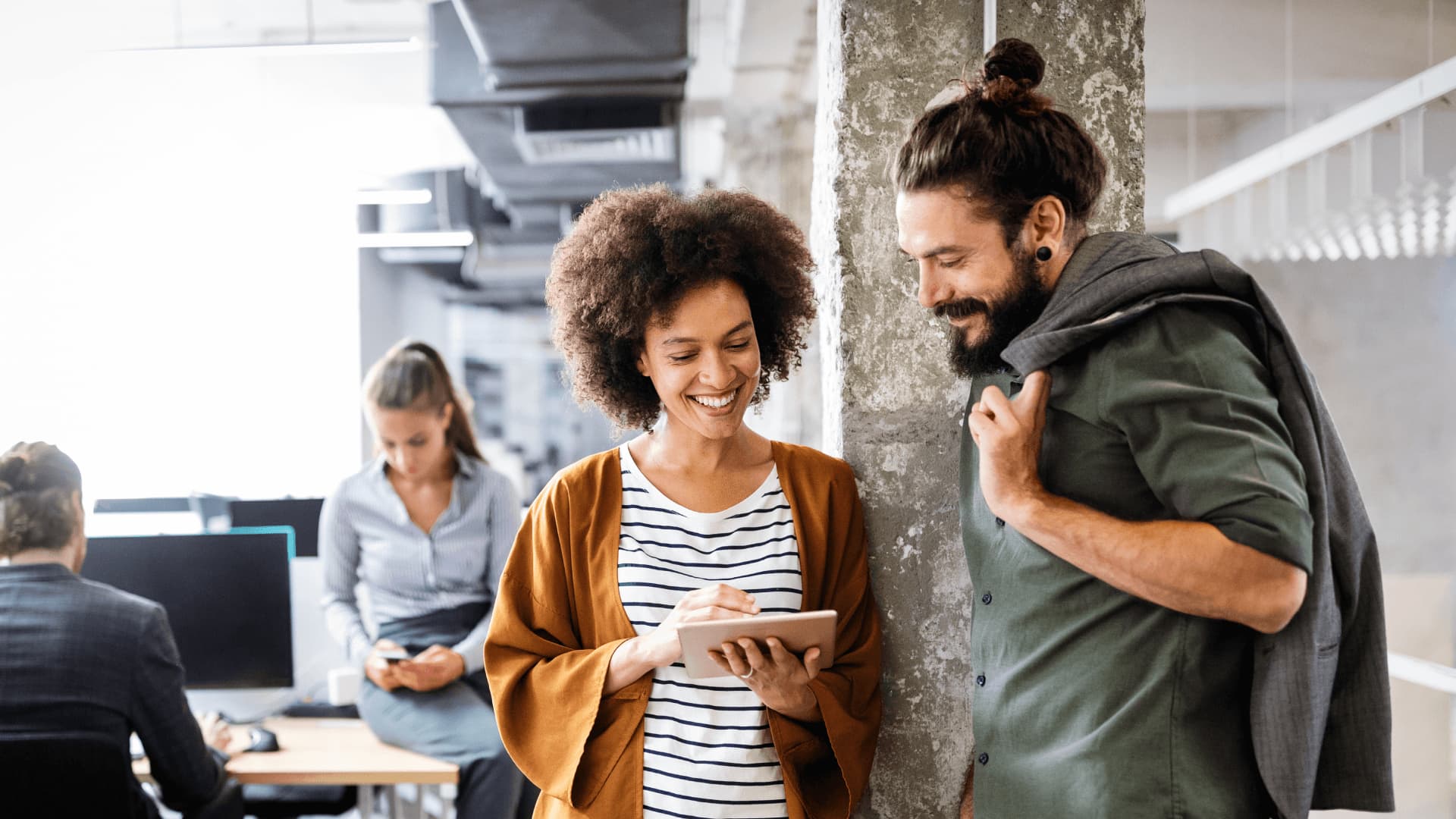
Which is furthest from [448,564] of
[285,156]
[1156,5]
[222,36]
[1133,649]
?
[285,156]

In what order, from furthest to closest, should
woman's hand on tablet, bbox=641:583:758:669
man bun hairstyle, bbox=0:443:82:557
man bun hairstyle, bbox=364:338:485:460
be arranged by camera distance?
man bun hairstyle, bbox=364:338:485:460
man bun hairstyle, bbox=0:443:82:557
woman's hand on tablet, bbox=641:583:758:669

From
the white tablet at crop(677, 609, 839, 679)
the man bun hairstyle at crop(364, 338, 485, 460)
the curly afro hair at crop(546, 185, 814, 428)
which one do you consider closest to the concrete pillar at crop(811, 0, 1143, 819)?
the curly afro hair at crop(546, 185, 814, 428)

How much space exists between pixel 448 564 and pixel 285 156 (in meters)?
6.80

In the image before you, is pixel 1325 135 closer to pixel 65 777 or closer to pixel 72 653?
pixel 72 653

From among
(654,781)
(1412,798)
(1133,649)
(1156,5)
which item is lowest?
(1412,798)

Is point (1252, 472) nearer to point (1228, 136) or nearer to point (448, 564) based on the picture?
point (448, 564)

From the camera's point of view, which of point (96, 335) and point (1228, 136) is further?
point (1228, 136)

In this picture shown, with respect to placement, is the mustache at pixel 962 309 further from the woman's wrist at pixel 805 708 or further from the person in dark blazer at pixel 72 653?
the person in dark blazer at pixel 72 653

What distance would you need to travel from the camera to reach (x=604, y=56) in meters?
5.46

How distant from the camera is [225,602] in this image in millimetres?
3068

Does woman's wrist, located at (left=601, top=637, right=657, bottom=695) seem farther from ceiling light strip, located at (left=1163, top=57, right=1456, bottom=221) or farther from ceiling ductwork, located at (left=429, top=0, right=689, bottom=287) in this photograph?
ceiling ductwork, located at (left=429, top=0, right=689, bottom=287)

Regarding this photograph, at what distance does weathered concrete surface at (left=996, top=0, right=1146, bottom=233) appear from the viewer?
1.66m

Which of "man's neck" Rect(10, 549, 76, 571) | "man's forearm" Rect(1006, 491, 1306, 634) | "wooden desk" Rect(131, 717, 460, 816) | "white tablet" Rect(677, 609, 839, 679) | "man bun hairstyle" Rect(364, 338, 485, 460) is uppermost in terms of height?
"man bun hairstyle" Rect(364, 338, 485, 460)

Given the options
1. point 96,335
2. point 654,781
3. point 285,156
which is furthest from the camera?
point 285,156
